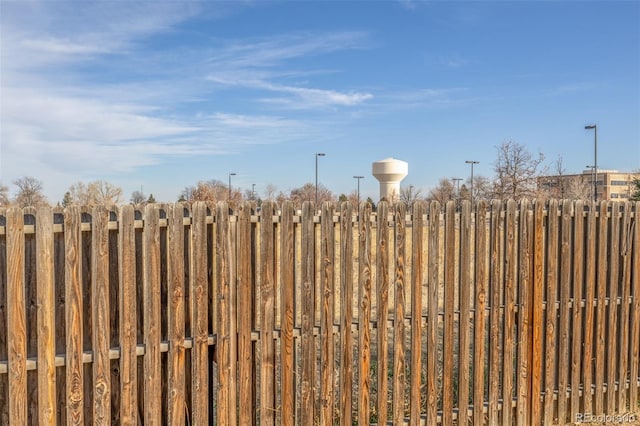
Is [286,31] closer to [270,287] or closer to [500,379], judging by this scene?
[270,287]

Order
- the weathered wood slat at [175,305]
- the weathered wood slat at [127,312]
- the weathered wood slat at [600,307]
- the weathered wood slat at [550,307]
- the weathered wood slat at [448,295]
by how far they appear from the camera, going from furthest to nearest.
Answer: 1. the weathered wood slat at [600,307]
2. the weathered wood slat at [550,307]
3. the weathered wood slat at [448,295]
4. the weathered wood slat at [175,305]
5. the weathered wood slat at [127,312]

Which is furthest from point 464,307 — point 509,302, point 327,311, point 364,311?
point 327,311

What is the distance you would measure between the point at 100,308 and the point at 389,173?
33301 millimetres

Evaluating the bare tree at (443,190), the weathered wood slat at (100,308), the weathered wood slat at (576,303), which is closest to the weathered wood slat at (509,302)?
the weathered wood slat at (576,303)

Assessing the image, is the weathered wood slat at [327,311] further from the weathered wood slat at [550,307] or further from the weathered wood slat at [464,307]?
the weathered wood slat at [550,307]

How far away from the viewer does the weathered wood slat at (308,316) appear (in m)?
3.23

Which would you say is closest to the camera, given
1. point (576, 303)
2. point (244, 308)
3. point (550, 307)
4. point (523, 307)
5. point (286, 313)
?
point (244, 308)

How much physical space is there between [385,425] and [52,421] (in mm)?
2289

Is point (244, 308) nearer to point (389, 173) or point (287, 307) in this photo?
point (287, 307)

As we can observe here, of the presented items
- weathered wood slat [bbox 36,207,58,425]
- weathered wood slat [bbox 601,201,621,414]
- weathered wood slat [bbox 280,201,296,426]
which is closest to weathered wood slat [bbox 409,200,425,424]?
weathered wood slat [bbox 280,201,296,426]

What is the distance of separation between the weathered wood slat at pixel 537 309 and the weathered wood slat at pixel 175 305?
2.91 metres

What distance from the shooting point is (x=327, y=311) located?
3301 mm

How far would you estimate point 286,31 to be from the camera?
24.9ft

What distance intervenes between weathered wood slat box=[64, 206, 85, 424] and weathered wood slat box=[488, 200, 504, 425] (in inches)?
121
